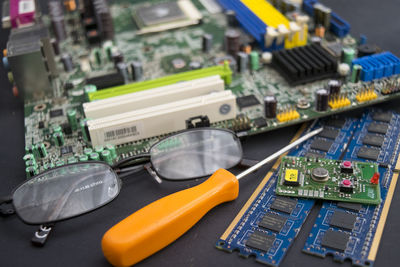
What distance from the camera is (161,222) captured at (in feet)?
14.2

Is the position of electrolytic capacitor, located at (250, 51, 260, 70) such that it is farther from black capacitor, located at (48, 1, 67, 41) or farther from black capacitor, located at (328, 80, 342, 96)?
black capacitor, located at (48, 1, 67, 41)

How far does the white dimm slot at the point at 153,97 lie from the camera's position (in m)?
5.78

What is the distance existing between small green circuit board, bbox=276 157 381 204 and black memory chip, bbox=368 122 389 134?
78 centimetres

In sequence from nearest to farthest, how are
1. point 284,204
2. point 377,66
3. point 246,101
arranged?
point 284,204
point 246,101
point 377,66

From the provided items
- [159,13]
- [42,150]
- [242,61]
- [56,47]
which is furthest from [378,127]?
[56,47]

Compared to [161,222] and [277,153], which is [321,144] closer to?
[277,153]

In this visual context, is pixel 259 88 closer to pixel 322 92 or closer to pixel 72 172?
pixel 322 92

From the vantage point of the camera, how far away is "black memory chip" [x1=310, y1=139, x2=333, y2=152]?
552 centimetres

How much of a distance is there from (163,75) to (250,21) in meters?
1.79

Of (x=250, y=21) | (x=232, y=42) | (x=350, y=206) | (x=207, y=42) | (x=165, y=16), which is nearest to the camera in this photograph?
(x=350, y=206)

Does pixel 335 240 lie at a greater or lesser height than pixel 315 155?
lesser

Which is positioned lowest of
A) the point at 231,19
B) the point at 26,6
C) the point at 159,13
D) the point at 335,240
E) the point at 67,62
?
the point at 335,240

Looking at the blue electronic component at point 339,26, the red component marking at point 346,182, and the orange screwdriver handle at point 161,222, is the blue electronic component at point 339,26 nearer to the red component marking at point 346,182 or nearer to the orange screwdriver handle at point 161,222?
the red component marking at point 346,182

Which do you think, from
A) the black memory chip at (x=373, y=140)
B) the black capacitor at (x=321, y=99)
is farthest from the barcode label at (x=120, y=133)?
the black memory chip at (x=373, y=140)
